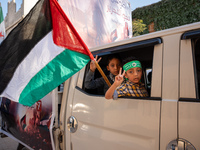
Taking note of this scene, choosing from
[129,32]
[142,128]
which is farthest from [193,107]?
[129,32]

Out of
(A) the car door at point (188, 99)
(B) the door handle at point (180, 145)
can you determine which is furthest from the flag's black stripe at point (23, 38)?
(B) the door handle at point (180, 145)

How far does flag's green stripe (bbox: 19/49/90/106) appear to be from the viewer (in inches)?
65.0

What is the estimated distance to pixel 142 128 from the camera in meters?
1.25

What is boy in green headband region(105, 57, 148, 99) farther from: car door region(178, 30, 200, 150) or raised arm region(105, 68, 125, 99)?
car door region(178, 30, 200, 150)

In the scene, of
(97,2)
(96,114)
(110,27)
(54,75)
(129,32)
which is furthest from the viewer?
(129,32)

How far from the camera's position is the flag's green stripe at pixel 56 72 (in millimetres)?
1651

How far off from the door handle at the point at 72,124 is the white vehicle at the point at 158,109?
0.06ft

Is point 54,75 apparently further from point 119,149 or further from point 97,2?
point 97,2

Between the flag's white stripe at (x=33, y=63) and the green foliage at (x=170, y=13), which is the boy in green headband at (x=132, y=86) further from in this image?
the green foliage at (x=170, y=13)

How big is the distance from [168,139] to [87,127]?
79cm

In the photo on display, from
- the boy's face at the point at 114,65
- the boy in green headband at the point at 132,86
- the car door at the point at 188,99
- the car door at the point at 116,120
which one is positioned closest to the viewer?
the car door at the point at 188,99

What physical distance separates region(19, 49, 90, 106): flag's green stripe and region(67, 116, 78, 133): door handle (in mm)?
405

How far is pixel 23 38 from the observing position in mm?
1875

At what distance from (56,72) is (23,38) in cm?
63
